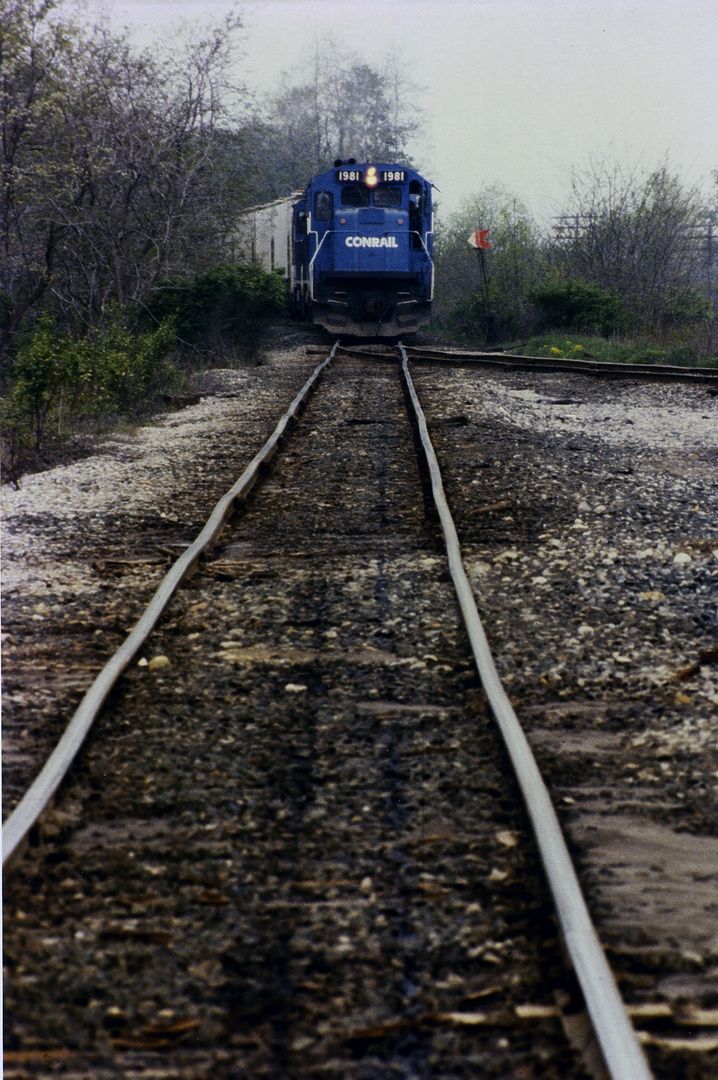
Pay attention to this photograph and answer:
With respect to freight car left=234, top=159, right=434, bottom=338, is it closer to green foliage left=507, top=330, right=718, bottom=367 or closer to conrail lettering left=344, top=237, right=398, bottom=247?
conrail lettering left=344, top=237, right=398, bottom=247

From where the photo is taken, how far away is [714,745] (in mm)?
3033

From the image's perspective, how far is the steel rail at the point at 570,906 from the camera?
1.65m

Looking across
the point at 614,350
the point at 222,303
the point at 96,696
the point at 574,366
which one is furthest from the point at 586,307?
the point at 96,696

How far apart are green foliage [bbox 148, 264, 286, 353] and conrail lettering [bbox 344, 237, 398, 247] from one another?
162 centimetres

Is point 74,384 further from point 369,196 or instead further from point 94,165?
point 369,196

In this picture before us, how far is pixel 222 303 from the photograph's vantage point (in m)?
17.5

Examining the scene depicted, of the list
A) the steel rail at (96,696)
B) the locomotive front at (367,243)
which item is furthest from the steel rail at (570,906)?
the locomotive front at (367,243)

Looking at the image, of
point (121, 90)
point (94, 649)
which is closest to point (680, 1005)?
point (94, 649)

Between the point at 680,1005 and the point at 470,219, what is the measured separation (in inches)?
1667

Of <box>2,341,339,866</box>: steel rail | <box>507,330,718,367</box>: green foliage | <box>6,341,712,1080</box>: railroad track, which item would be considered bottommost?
<box>6,341,712,1080</box>: railroad track

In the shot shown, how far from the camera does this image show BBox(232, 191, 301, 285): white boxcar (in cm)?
2209

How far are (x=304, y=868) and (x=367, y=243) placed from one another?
56.2ft

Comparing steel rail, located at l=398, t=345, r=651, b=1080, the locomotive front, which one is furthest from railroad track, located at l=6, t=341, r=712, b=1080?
the locomotive front

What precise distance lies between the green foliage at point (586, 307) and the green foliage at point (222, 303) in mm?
6909
